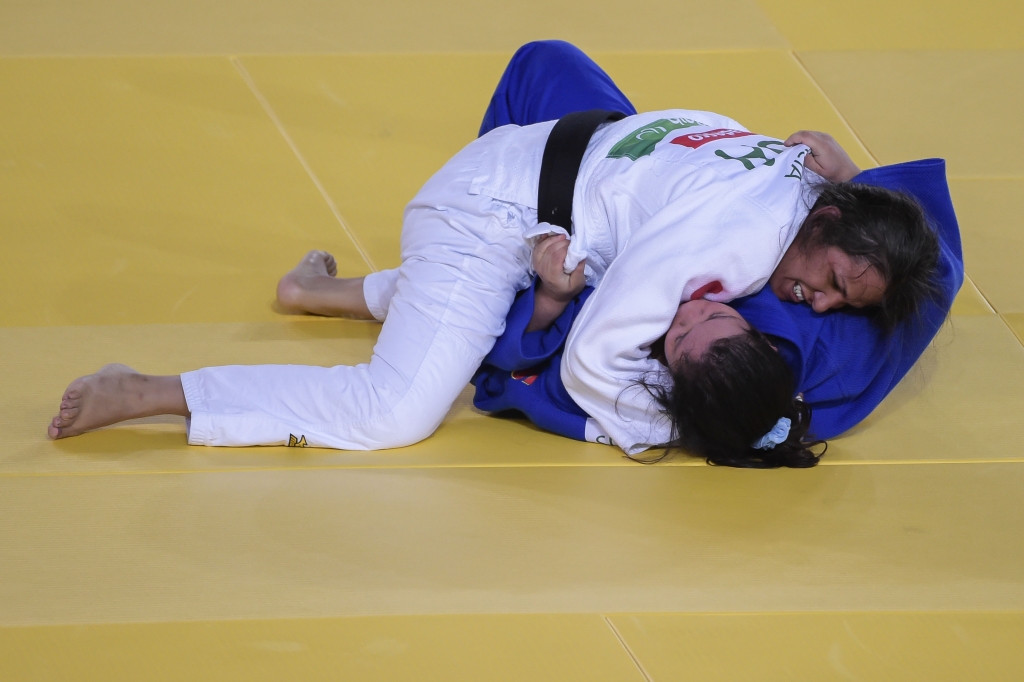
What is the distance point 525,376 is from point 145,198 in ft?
4.47

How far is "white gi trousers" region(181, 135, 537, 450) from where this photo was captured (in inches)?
82.3

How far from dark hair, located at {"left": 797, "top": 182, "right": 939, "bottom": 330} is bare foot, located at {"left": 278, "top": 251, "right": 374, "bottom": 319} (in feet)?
3.51

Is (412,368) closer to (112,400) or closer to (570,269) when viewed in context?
(570,269)

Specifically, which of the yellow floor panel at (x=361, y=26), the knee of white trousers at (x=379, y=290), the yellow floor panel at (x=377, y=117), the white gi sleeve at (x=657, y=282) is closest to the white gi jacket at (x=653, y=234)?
the white gi sleeve at (x=657, y=282)

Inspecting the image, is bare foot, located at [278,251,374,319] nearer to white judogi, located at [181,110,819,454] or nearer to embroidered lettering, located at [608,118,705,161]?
white judogi, located at [181,110,819,454]

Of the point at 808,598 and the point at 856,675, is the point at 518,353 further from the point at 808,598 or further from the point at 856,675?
the point at 856,675

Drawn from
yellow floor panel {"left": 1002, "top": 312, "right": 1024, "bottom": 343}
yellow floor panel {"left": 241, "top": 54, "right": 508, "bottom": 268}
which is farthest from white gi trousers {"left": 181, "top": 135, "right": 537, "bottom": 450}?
yellow floor panel {"left": 1002, "top": 312, "right": 1024, "bottom": 343}

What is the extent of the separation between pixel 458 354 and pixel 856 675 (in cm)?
97

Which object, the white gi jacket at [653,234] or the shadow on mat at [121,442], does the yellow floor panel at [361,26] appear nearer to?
the white gi jacket at [653,234]

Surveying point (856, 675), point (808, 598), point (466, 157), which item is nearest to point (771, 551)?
point (808, 598)

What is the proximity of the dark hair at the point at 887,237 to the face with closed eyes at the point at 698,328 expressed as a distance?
222mm

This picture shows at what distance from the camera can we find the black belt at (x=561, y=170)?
220 cm

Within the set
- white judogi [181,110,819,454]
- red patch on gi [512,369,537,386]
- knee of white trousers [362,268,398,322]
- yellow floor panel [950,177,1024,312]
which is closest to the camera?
white judogi [181,110,819,454]

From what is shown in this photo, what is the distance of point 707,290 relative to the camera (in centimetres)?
205
